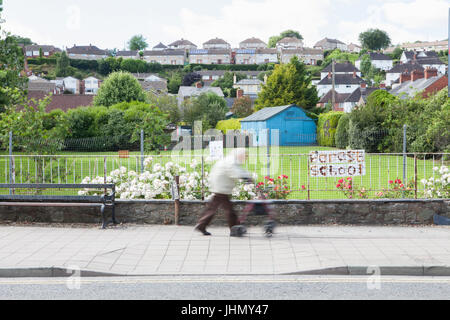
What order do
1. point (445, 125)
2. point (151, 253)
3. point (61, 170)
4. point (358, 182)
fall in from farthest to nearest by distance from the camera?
point (445, 125), point (61, 170), point (358, 182), point (151, 253)

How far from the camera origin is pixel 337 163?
11977 mm

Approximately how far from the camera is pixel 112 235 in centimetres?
981

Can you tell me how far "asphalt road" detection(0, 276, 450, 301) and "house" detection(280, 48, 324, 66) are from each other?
18453 cm

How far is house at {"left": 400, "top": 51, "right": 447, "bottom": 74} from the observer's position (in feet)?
499

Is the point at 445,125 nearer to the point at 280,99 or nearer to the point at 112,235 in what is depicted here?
the point at 112,235

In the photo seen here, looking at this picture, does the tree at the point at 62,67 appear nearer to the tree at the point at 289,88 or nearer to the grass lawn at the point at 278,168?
the tree at the point at 289,88

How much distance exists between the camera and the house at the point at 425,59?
152 m

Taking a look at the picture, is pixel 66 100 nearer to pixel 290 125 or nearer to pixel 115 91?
pixel 115 91

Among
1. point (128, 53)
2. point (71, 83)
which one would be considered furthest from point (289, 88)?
point (128, 53)

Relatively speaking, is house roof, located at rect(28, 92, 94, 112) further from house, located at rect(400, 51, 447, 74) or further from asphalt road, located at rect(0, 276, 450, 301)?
house, located at rect(400, 51, 447, 74)

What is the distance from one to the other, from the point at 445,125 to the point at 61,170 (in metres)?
17.2
